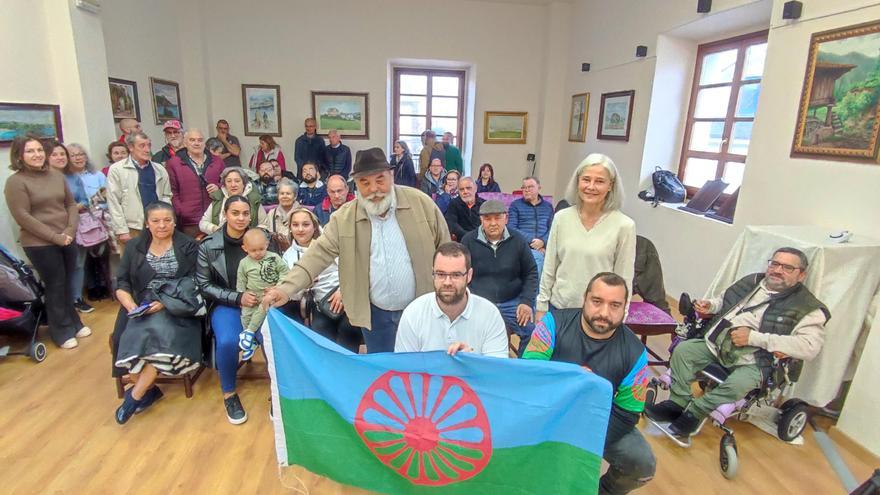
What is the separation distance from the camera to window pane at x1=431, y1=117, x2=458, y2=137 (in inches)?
326

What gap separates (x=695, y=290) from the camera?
14.9ft

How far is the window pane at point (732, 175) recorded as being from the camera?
4534 mm

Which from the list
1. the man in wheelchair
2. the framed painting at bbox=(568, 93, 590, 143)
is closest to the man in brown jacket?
the man in wheelchair

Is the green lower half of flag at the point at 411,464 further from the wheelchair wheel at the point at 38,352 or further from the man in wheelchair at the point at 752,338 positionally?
the wheelchair wheel at the point at 38,352

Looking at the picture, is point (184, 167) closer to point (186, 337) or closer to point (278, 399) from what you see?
point (186, 337)

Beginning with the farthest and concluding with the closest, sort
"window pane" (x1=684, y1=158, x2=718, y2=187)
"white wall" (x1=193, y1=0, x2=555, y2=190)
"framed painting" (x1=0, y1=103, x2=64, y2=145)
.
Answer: "white wall" (x1=193, y1=0, x2=555, y2=190), "window pane" (x1=684, y1=158, x2=718, y2=187), "framed painting" (x1=0, y1=103, x2=64, y2=145)

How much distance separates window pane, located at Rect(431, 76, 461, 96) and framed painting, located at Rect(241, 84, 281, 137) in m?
2.58

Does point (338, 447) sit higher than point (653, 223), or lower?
lower

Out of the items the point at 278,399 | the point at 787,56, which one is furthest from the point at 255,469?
the point at 787,56

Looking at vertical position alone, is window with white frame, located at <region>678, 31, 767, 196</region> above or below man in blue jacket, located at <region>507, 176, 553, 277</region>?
above

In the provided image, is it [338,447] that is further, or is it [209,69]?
[209,69]

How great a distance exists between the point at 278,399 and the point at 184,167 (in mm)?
3181

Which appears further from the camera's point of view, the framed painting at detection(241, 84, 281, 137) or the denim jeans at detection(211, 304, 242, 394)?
the framed painting at detection(241, 84, 281, 137)

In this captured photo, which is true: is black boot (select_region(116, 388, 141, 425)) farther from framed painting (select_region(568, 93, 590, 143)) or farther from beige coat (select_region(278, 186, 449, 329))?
framed painting (select_region(568, 93, 590, 143))
